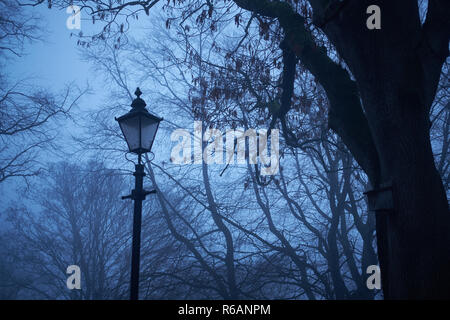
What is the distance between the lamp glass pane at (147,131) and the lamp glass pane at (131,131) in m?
0.08

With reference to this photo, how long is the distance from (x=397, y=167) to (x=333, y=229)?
759 centimetres

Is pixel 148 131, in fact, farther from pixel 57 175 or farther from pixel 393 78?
Answer: pixel 57 175

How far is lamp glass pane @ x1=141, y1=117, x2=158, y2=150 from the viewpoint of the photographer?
4738 mm

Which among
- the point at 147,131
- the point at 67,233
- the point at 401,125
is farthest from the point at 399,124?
the point at 67,233

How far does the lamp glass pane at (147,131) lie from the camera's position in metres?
4.74

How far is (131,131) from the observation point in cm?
479

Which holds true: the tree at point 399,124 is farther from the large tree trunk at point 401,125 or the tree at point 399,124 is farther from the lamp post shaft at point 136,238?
the lamp post shaft at point 136,238

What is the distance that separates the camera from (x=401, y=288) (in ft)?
10.3

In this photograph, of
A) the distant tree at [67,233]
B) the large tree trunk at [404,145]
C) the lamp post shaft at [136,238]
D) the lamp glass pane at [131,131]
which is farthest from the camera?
the distant tree at [67,233]

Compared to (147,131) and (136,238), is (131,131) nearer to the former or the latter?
(147,131)

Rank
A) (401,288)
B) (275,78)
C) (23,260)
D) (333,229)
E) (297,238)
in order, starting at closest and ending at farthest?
(401,288) < (275,78) < (333,229) < (297,238) < (23,260)

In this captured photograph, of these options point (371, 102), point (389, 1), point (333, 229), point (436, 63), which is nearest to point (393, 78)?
point (371, 102)

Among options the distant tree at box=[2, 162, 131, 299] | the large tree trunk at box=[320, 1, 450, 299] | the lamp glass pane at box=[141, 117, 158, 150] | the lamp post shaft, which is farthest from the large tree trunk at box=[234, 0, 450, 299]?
the distant tree at box=[2, 162, 131, 299]

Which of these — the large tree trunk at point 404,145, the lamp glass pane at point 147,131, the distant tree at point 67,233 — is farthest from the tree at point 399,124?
the distant tree at point 67,233
